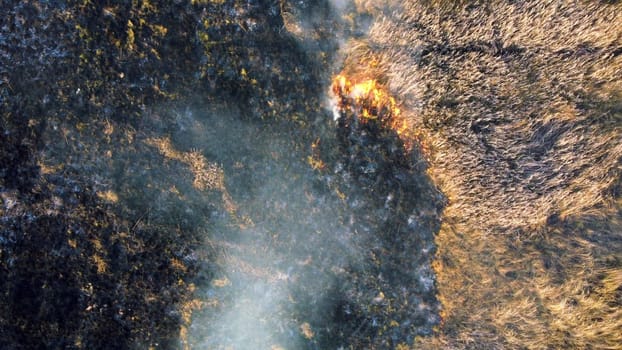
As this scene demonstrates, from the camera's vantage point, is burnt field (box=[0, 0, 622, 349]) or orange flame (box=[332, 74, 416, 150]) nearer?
burnt field (box=[0, 0, 622, 349])

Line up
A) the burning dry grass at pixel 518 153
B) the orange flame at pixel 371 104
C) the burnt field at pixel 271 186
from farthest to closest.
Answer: the orange flame at pixel 371 104
the burnt field at pixel 271 186
the burning dry grass at pixel 518 153

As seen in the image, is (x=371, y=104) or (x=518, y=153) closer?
(x=518, y=153)

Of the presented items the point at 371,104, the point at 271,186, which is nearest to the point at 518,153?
the point at 371,104

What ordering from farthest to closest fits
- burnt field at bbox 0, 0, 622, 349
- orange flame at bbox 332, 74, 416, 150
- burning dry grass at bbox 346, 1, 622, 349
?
orange flame at bbox 332, 74, 416, 150 → burnt field at bbox 0, 0, 622, 349 → burning dry grass at bbox 346, 1, 622, 349

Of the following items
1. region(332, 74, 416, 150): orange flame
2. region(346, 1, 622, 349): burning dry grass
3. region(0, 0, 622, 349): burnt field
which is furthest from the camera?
region(332, 74, 416, 150): orange flame

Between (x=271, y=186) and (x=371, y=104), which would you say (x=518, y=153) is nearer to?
(x=371, y=104)
